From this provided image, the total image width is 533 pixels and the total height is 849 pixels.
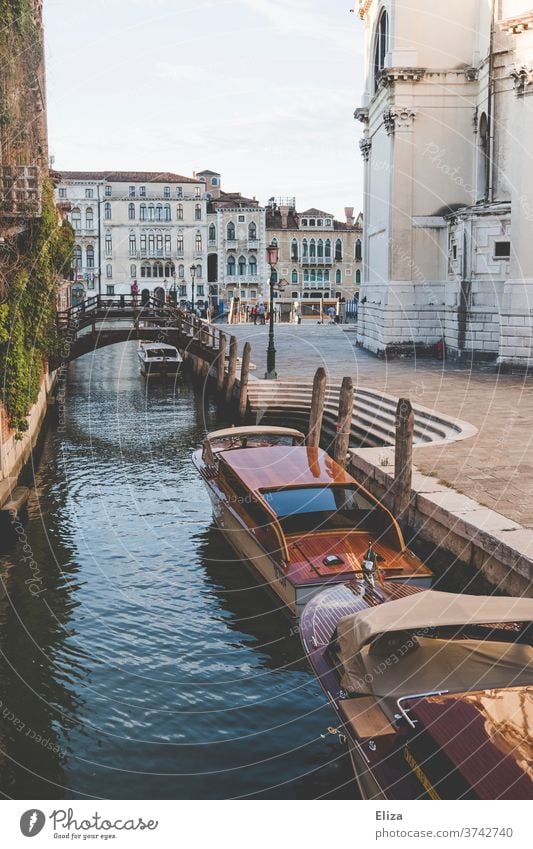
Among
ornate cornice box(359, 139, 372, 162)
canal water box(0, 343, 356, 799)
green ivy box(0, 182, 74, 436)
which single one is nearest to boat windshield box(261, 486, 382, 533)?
canal water box(0, 343, 356, 799)

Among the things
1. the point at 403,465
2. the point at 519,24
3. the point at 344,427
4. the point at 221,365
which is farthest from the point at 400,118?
the point at 403,465

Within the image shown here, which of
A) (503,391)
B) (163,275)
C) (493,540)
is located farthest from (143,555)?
(163,275)

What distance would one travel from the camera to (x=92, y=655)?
36.7 ft

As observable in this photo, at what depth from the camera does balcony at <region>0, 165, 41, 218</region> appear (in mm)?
17250

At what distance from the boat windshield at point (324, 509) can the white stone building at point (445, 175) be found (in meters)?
16.4

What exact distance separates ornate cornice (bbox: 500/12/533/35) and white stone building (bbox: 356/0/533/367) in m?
3.28

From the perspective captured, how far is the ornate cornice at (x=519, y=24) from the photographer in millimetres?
25438

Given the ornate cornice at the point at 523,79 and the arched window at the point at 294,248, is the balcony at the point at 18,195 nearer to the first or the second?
the ornate cornice at the point at 523,79

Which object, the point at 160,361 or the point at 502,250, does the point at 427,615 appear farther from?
the point at 160,361

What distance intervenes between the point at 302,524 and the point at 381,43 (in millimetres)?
29168

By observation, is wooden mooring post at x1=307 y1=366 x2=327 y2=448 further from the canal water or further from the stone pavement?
the canal water

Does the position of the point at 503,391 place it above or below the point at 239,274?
below
